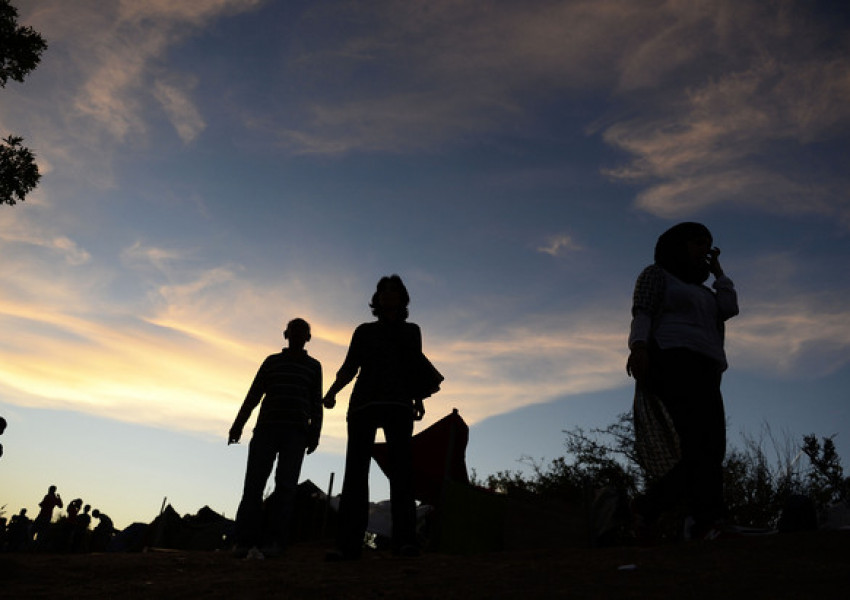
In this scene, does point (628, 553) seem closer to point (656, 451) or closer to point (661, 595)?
point (656, 451)

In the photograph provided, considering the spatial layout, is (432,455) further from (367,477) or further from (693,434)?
(693,434)

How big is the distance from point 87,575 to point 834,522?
26.6 ft

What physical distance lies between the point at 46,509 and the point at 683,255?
15038mm

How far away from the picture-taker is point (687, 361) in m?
3.50

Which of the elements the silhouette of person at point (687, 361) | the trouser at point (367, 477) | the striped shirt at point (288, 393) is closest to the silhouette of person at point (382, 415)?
the trouser at point (367, 477)

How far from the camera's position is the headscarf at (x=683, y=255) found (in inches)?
151

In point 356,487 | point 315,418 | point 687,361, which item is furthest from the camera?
point 315,418

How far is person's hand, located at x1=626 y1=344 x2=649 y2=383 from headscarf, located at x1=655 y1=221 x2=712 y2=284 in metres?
0.58

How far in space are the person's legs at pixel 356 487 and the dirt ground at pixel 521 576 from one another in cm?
21

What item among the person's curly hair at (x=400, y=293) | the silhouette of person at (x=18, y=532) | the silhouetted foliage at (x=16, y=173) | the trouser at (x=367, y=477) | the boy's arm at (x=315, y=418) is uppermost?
the silhouetted foliage at (x=16, y=173)

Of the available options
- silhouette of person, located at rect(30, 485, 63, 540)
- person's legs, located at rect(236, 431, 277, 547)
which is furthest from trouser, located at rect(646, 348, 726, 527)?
silhouette of person, located at rect(30, 485, 63, 540)

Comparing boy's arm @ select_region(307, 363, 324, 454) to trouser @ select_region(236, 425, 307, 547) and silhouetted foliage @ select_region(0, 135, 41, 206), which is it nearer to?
trouser @ select_region(236, 425, 307, 547)

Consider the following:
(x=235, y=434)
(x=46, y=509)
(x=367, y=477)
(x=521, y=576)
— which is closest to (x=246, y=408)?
(x=235, y=434)

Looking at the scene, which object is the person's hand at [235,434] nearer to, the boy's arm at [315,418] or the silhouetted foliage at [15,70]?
the boy's arm at [315,418]
